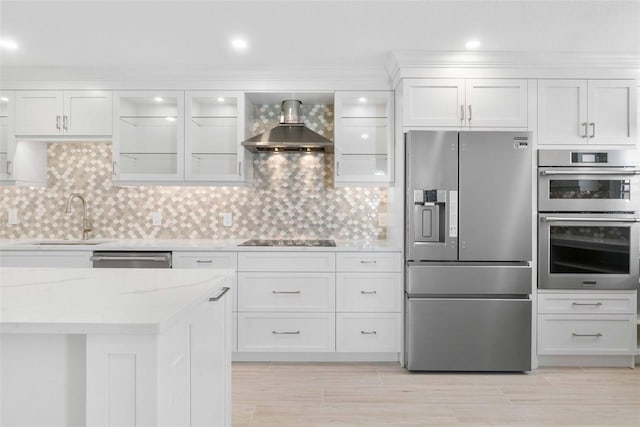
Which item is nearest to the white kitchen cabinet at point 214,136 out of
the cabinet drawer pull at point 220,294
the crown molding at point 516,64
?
the crown molding at point 516,64

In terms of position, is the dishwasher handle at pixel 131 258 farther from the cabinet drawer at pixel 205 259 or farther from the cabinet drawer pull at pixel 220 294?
the cabinet drawer pull at pixel 220 294

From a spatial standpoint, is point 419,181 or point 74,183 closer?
point 419,181

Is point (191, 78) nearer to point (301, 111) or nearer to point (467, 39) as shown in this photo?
point (301, 111)

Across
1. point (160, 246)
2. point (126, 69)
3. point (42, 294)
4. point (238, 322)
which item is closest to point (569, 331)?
point (238, 322)

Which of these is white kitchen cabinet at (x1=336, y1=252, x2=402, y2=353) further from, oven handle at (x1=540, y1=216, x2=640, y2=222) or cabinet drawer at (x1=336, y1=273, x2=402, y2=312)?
oven handle at (x1=540, y1=216, x2=640, y2=222)

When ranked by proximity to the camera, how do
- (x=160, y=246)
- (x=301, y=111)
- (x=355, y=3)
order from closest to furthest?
(x=355, y=3), (x=160, y=246), (x=301, y=111)

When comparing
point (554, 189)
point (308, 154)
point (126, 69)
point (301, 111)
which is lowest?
point (554, 189)

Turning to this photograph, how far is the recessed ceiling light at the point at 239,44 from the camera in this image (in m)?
3.02

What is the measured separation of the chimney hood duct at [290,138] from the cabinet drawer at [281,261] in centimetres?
85

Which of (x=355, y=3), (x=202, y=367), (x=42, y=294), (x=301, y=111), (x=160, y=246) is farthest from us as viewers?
(x=301, y=111)

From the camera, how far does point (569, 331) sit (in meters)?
3.33

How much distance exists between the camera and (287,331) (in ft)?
11.2

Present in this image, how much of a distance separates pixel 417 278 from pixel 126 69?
9.11 feet

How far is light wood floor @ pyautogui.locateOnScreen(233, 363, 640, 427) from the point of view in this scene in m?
2.54
